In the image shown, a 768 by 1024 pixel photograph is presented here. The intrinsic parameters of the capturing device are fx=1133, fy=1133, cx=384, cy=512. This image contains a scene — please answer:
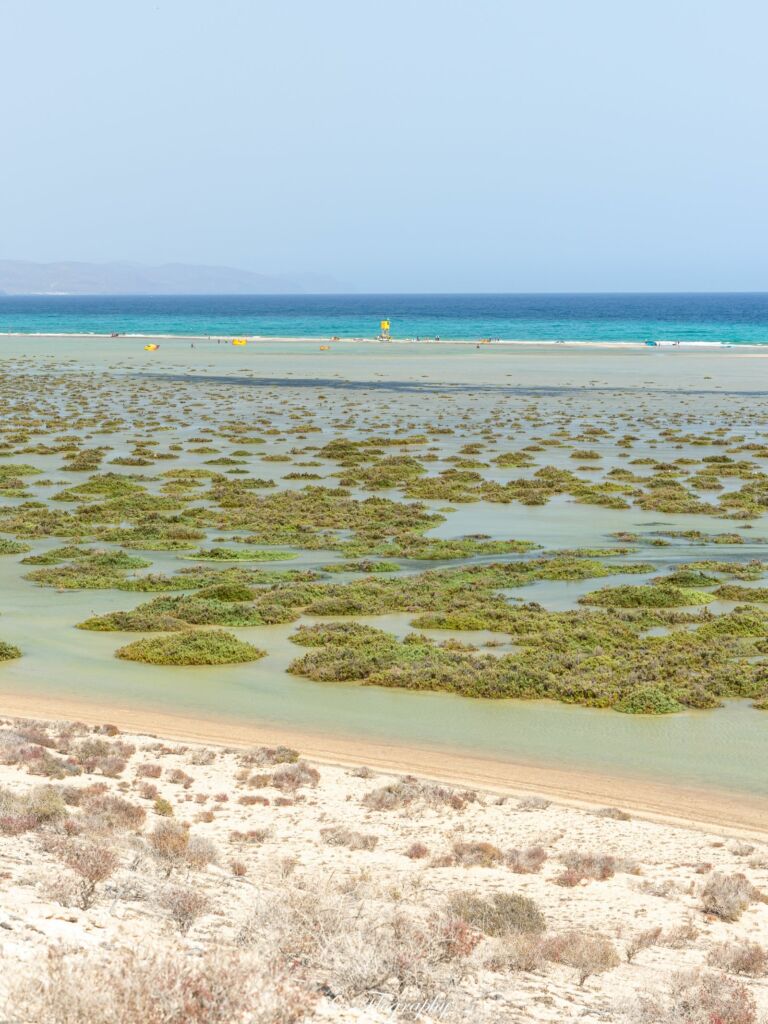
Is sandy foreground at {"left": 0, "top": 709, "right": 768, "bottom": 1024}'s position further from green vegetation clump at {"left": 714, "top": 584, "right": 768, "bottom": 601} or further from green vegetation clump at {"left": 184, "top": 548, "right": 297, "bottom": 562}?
green vegetation clump at {"left": 184, "top": 548, "right": 297, "bottom": 562}

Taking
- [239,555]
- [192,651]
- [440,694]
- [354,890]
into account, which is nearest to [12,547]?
[239,555]

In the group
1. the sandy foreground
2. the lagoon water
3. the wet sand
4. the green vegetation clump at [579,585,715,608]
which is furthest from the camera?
the green vegetation clump at [579,585,715,608]

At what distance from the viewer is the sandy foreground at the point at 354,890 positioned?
7766 mm

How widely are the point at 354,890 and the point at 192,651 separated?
34.1 ft

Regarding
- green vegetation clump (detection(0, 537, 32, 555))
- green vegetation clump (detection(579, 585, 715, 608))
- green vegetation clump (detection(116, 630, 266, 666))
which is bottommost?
green vegetation clump (detection(116, 630, 266, 666))

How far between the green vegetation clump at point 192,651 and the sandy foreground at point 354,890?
442 centimetres

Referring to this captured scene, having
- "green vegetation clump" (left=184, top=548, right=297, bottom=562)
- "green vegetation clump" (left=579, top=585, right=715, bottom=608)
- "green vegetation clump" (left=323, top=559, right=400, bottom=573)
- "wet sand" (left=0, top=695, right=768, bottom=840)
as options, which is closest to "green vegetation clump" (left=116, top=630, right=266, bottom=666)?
"wet sand" (left=0, top=695, right=768, bottom=840)

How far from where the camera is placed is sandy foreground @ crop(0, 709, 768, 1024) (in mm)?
7766

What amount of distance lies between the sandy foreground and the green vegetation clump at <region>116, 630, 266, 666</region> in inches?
174

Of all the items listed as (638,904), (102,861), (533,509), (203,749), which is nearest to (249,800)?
(203,749)

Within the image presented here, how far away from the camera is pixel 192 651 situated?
2000 cm

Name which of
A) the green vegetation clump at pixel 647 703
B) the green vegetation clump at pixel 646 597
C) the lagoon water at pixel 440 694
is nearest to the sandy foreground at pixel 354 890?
the lagoon water at pixel 440 694

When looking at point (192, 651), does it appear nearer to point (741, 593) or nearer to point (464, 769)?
point (464, 769)

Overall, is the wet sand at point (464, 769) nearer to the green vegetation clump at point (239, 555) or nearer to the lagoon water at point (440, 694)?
the lagoon water at point (440, 694)
